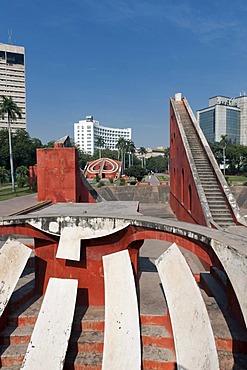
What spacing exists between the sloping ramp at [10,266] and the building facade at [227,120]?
102 metres

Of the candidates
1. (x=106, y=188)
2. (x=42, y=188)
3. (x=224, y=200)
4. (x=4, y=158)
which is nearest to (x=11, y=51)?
(x=4, y=158)

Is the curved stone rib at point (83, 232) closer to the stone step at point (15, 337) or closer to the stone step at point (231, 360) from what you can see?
the stone step at point (15, 337)

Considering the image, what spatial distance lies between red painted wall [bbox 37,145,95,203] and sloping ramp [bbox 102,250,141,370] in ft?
32.5

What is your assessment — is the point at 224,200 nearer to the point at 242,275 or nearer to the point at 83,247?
the point at 83,247

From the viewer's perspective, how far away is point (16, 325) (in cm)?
656

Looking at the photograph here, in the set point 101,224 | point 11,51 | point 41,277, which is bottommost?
point 41,277

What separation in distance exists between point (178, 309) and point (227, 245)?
149 cm

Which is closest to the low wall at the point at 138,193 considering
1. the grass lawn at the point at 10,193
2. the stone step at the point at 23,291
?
the grass lawn at the point at 10,193

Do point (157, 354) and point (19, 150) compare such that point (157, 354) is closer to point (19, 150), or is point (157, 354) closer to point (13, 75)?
point (19, 150)

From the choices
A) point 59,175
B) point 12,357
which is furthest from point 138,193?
point 12,357

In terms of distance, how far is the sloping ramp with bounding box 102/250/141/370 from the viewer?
16.4 ft

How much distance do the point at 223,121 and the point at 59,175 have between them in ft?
315

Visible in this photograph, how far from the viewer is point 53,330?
5.45 metres

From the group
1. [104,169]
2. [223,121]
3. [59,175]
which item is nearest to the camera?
[59,175]
